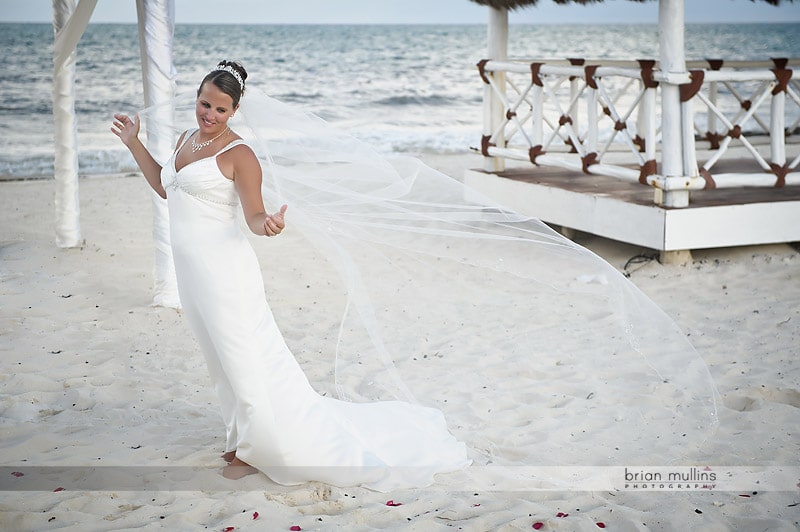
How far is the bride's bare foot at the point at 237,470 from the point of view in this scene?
12.8 ft

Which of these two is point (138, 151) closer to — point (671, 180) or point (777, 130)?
point (671, 180)

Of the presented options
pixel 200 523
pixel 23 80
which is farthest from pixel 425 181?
pixel 23 80

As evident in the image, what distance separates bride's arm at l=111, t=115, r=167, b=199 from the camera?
4.02 meters

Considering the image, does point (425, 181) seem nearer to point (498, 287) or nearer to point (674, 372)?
point (674, 372)

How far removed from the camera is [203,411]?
4805mm

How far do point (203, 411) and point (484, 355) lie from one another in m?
1.90

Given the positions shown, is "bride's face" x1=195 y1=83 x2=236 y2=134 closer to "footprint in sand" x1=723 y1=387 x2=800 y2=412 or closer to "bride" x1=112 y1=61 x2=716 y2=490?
"bride" x1=112 y1=61 x2=716 y2=490

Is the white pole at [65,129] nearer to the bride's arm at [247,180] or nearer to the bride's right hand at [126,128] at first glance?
the bride's right hand at [126,128]

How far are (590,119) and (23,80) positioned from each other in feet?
97.5

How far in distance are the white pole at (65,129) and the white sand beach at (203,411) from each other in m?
0.25

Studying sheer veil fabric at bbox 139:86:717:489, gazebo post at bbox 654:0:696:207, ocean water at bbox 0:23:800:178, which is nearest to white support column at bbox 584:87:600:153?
gazebo post at bbox 654:0:696:207

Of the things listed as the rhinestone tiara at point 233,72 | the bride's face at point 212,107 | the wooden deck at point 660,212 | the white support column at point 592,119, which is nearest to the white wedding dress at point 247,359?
the bride's face at point 212,107

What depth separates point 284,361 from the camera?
12.6 ft

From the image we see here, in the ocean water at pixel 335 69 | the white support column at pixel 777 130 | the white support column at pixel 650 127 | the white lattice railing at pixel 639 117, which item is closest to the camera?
the white lattice railing at pixel 639 117
